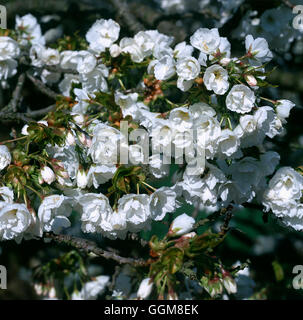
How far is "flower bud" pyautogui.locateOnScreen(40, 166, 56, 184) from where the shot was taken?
1.18 meters

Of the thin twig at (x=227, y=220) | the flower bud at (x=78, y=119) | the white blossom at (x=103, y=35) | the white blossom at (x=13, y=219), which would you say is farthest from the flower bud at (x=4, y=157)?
the thin twig at (x=227, y=220)

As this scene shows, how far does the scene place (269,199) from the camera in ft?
4.25

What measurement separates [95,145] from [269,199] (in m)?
0.55

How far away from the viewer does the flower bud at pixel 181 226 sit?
117cm

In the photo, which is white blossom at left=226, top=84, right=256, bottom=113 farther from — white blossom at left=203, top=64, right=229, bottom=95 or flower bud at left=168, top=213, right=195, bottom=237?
flower bud at left=168, top=213, right=195, bottom=237

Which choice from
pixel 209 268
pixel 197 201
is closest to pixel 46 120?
pixel 197 201

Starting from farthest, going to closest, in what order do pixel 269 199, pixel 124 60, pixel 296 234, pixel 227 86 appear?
1. pixel 296 234
2. pixel 124 60
3. pixel 269 199
4. pixel 227 86

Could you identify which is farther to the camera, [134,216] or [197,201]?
[197,201]

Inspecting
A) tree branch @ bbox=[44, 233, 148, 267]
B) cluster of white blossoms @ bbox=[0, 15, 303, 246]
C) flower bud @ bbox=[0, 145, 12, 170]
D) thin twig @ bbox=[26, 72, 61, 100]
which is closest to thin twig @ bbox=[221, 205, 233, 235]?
cluster of white blossoms @ bbox=[0, 15, 303, 246]

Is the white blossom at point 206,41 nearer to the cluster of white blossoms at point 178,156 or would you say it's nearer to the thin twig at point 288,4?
the cluster of white blossoms at point 178,156

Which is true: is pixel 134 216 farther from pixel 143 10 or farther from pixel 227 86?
pixel 143 10

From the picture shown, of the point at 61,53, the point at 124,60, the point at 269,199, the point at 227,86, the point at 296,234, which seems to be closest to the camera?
the point at 227,86

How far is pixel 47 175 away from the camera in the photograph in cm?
118

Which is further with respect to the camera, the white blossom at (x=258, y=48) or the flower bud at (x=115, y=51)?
the flower bud at (x=115, y=51)
